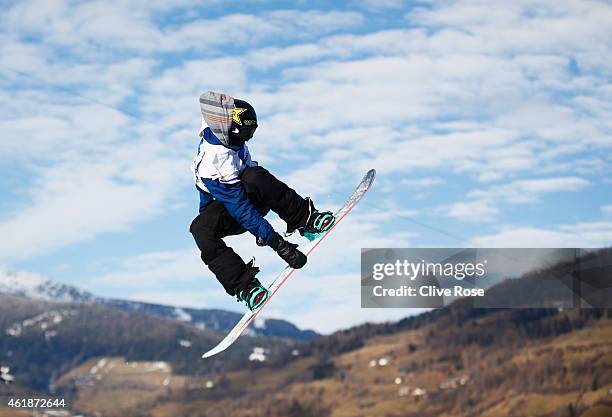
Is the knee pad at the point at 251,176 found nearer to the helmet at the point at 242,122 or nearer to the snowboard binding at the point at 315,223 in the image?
the helmet at the point at 242,122

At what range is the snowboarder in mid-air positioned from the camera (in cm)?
1463

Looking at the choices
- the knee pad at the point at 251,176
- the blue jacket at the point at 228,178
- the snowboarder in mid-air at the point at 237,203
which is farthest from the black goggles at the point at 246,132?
the knee pad at the point at 251,176

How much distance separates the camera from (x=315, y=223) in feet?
55.6

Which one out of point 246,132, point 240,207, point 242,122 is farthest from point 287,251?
point 242,122

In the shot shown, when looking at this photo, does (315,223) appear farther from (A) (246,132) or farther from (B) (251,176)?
(A) (246,132)

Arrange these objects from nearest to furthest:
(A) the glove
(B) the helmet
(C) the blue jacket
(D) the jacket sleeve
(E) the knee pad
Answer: (B) the helmet
(C) the blue jacket
(D) the jacket sleeve
(E) the knee pad
(A) the glove

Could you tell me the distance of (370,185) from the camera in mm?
20281

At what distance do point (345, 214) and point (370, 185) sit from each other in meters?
2.00

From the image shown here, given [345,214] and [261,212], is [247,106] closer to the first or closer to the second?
[261,212]

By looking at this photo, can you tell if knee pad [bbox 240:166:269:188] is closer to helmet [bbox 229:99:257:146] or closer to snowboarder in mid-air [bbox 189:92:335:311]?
snowboarder in mid-air [bbox 189:92:335:311]

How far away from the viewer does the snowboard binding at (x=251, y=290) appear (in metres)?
16.5

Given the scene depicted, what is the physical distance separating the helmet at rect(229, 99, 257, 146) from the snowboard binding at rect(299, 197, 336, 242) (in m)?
2.57

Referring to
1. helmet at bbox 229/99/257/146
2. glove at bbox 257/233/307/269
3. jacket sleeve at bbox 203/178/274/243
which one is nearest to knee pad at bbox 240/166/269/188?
jacket sleeve at bbox 203/178/274/243

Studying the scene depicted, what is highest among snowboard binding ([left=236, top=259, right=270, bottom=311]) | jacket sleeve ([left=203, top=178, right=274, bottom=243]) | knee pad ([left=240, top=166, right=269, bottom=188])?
knee pad ([left=240, top=166, right=269, bottom=188])
